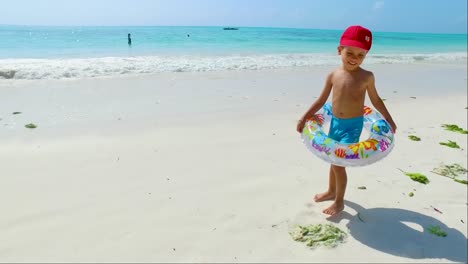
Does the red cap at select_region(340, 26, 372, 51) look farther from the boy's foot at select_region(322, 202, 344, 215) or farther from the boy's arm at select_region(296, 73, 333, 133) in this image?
the boy's foot at select_region(322, 202, 344, 215)

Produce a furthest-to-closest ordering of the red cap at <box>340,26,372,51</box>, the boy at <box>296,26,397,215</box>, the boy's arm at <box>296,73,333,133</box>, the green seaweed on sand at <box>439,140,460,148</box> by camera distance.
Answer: the green seaweed on sand at <box>439,140,460,148</box>
the boy's arm at <box>296,73,333,133</box>
the boy at <box>296,26,397,215</box>
the red cap at <box>340,26,372,51</box>

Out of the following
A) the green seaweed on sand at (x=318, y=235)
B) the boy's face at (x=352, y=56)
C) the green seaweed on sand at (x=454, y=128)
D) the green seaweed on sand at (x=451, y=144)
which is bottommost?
the green seaweed on sand at (x=454, y=128)

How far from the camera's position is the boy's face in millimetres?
2805

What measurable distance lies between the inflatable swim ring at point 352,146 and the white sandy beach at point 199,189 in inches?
24.3

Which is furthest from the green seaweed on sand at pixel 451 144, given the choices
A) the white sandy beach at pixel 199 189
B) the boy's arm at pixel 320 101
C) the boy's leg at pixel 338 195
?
the boy's arm at pixel 320 101

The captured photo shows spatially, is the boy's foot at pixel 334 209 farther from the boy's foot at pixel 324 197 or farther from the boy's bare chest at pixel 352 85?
the boy's bare chest at pixel 352 85

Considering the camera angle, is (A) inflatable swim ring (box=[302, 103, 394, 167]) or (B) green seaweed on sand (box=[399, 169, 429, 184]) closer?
(A) inflatable swim ring (box=[302, 103, 394, 167])

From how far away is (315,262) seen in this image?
8.52ft

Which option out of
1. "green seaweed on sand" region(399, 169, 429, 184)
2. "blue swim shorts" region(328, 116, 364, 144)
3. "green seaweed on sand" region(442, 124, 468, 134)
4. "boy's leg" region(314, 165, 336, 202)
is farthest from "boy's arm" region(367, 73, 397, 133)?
"green seaweed on sand" region(442, 124, 468, 134)

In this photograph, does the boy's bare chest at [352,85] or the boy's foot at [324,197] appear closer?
the boy's bare chest at [352,85]

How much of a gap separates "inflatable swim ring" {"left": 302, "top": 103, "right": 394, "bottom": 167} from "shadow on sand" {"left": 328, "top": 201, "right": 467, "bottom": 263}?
61cm

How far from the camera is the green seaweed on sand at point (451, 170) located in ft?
13.4

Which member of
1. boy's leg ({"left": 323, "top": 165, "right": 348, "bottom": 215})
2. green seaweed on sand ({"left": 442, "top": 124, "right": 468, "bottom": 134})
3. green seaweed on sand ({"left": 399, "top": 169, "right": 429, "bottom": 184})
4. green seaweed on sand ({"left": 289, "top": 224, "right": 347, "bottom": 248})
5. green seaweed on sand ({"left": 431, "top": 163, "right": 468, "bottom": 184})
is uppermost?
boy's leg ({"left": 323, "top": 165, "right": 348, "bottom": 215})

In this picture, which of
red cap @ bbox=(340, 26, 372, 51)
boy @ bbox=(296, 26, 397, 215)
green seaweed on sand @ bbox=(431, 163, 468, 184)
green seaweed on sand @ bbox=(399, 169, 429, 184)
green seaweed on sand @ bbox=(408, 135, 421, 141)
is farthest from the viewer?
green seaweed on sand @ bbox=(408, 135, 421, 141)
